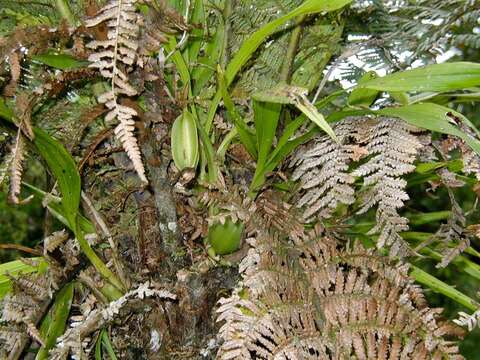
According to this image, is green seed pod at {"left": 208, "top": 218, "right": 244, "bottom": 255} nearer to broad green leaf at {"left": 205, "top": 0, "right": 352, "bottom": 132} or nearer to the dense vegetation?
the dense vegetation

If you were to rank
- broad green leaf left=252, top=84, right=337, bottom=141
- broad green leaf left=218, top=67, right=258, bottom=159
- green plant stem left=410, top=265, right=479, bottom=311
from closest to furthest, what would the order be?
broad green leaf left=252, top=84, right=337, bottom=141 → broad green leaf left=218, top=67, right=258, bottom=159 → green plant stem left=410, top=265, right=479, bottom=311

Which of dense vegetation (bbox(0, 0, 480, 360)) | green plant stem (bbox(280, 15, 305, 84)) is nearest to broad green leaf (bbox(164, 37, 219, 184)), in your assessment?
dense vegetation (bbox(0, 0, 480, 360))

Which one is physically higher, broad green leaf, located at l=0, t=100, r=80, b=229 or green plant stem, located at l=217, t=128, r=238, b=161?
broad green leaf, located at l=0, t=100, r=80, b=229

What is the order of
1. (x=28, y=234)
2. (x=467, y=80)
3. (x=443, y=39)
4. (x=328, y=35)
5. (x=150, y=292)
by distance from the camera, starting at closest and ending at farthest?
(x=467, y=80) < (x=150, y=292) < (x=328, y=35) < (x=443, y=39) < (x=28, y=234)

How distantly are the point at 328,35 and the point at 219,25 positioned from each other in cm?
13

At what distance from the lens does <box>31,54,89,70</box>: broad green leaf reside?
508 millimetres

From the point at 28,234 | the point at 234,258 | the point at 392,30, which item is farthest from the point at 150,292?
the point at 28,234

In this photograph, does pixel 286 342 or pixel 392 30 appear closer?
pixel 286 342

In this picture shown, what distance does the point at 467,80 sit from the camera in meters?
0.47

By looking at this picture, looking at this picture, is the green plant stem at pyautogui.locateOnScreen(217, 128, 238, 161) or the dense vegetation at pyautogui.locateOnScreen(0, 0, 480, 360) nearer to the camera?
the dense vegetation at pyautogui.locateOnScreen(0, 0, 480, 360)

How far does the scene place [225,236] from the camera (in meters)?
0.59

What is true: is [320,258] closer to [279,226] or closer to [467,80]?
[279,226]

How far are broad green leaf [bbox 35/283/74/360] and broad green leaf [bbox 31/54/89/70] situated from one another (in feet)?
0.80

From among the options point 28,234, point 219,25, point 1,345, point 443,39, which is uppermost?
point 219,25
